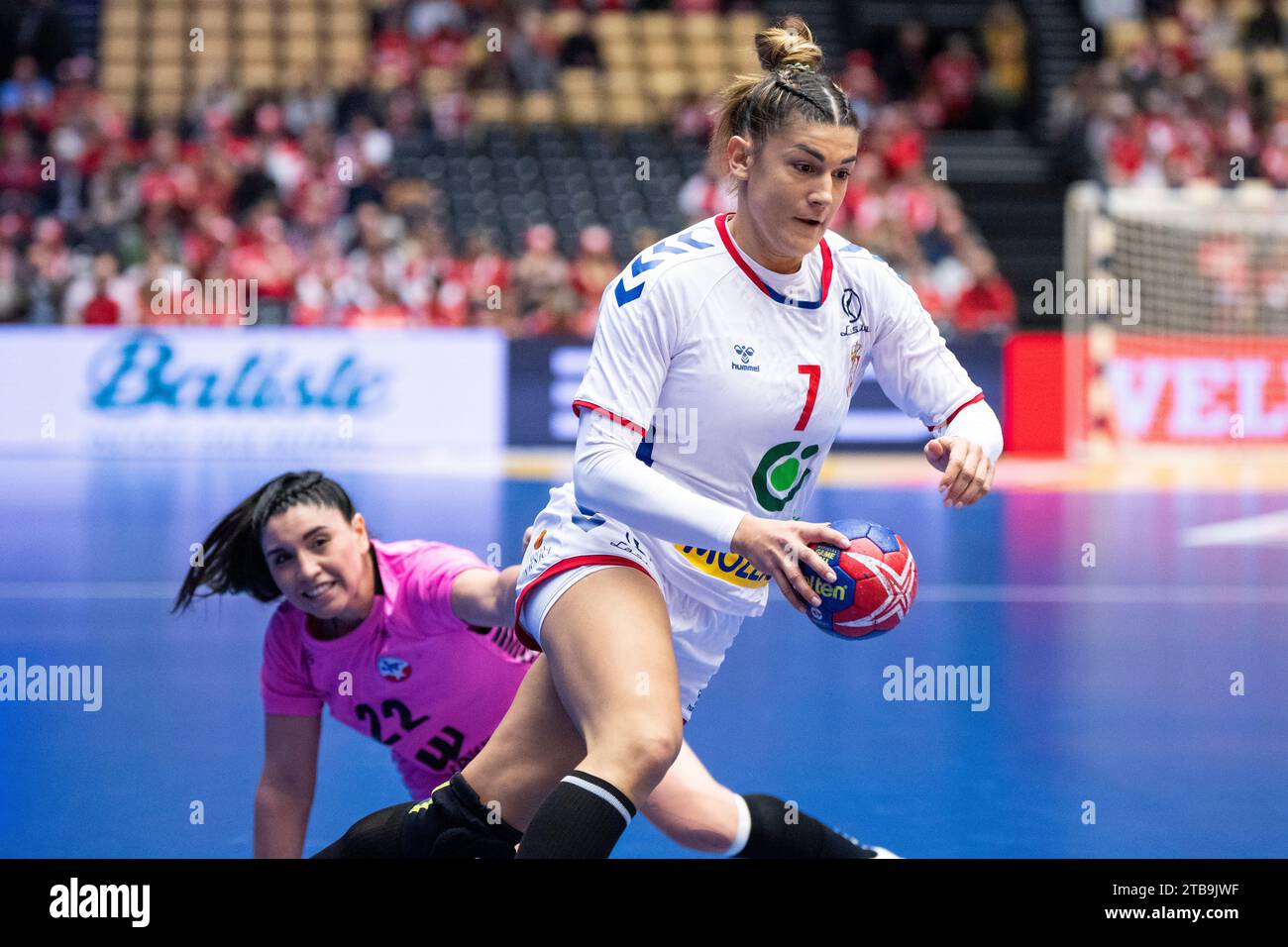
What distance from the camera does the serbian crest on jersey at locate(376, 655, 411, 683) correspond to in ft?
12.3

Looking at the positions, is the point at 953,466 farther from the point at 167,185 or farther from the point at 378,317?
the point at 167,185

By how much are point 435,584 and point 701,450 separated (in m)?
0.77

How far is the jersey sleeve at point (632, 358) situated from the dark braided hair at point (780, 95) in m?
0.38

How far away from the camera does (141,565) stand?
855 cm

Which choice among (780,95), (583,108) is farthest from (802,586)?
(583,108)

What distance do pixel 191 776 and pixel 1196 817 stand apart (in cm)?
300

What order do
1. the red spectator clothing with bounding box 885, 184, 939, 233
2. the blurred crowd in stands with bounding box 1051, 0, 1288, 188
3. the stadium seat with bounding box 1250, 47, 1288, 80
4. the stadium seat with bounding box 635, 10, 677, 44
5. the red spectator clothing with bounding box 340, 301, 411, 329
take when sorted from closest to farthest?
the red spectator clothing with bounding box 340, 301, 411, 329 → the red spectator clothing with bounding box 885, 184, 939, 233 → the blurred crowd in stands with bounding box 1051, 0, 1288, 188 → the stadium seat with bounding box 1250, 47, 1288, 80 → the stadium seat with bounding box 635, 10, 677, 44

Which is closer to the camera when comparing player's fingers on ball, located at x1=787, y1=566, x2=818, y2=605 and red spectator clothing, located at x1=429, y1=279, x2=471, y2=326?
player's fingers on ball, located at x1=787, y1=566, x2=818, y2=605

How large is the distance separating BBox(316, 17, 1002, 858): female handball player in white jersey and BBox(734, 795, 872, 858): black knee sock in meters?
0.54

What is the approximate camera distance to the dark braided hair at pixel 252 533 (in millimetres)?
3730

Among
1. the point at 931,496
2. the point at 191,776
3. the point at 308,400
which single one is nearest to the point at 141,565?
the point at 191,776

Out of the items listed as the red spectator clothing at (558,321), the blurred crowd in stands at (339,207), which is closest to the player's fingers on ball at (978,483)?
the blurred crowd in stands at (339,207)

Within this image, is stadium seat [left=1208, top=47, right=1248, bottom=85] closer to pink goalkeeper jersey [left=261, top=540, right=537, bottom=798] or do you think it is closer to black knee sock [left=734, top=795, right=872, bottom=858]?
black knee sock [left=734, top=795, right=872, bottom=858]

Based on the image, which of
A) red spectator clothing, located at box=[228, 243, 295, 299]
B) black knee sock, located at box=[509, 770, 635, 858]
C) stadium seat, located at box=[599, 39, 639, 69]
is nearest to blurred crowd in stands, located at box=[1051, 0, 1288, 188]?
stadium seat, located at box=[599, 39, 639, 69]
